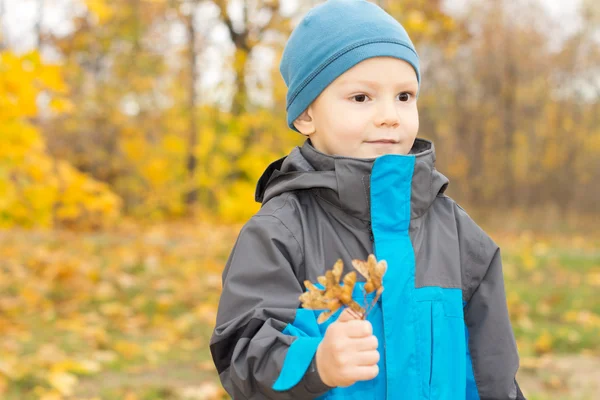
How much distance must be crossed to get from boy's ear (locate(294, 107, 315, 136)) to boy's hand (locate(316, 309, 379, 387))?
630 millimetres

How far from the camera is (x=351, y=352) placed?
121cm

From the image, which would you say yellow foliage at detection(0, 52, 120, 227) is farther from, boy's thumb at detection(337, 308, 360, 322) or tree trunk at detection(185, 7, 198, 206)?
tree trunk at detection(185, 7, 198, 206)

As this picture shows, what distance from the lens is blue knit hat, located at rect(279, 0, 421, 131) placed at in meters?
1.61

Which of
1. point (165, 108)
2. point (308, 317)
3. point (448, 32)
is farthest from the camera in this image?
point (165, 108)

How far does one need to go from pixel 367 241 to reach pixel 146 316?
415 cm

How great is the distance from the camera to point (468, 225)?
173 cm

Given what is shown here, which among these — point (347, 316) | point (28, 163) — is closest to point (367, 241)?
point (347, 316)

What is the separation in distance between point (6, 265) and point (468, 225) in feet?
18.7

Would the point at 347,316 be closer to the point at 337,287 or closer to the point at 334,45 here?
the point at 337,287

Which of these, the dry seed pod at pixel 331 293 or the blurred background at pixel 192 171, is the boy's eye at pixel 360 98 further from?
the blurred background at pixel 192 171

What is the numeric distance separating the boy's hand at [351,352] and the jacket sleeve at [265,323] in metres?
0.07

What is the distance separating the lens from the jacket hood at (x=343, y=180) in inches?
61.5

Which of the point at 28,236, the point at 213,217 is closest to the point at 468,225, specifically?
the point at 28,236

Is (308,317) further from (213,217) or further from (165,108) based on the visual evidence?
(165,108)
